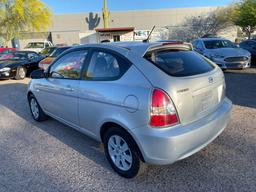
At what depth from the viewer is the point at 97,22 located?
4438 centimetres

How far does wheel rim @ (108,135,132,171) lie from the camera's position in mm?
2820

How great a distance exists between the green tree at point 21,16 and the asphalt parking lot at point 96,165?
25502 millimetres

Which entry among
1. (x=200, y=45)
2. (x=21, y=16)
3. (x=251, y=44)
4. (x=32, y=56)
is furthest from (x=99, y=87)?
(x=21, y=16)

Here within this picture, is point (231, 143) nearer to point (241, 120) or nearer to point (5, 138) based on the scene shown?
point (241, 120)

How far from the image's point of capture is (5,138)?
430 cm

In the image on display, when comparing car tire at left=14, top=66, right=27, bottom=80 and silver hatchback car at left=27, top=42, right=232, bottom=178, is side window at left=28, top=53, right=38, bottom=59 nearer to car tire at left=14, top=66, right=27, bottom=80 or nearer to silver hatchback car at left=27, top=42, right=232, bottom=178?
car tire at left=14, top=66, right=27, bottom=80

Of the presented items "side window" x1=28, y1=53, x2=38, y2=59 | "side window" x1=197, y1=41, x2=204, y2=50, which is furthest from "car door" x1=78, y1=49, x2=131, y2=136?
"side window" x1=28, y1=53, x2=38, y2=59

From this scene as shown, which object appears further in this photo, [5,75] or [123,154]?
[5,75]

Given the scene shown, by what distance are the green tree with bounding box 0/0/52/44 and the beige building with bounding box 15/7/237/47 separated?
14008mm

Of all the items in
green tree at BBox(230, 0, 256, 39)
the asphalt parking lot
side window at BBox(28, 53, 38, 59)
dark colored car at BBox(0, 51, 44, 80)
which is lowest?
the asphalt parking lot

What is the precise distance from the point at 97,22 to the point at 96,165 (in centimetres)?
4413

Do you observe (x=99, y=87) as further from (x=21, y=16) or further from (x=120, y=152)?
(x=21, y=16)

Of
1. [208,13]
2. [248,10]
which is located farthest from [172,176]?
[208,13]

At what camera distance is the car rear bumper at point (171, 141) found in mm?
2396
